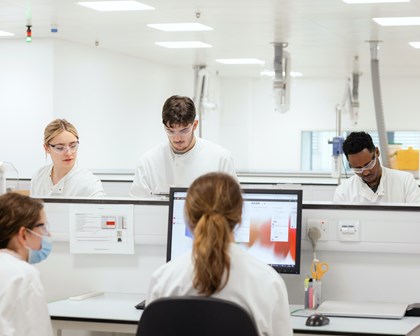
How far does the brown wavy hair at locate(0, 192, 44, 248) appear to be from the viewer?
96.7 inches

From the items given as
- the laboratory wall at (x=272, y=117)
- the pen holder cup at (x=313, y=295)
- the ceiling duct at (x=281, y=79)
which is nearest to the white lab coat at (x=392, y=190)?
the pen holder cup at (x=313, y=295)

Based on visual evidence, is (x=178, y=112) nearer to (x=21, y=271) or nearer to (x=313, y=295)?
(x=313, y=295)

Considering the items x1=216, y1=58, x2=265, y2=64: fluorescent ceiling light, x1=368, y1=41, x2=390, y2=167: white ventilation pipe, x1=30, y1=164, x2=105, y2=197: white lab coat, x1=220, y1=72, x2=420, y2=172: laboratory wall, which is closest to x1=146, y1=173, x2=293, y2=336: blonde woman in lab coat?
x1=30, y1=164, x2=105, y2=197: white lab coat

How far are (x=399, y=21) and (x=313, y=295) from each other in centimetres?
582

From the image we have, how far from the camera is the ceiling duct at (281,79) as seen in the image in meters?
9.38

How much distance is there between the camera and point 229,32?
29.9ft

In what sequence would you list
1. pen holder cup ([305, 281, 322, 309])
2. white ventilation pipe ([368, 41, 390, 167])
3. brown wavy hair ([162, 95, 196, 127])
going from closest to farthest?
pen holder cup ([305, 281, 322, 309]), brown wavy hair ([162, 95, 196, 127]), white ventilation pipe ([368, 41, 390, 167])

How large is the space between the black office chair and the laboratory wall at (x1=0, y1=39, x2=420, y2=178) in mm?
6421

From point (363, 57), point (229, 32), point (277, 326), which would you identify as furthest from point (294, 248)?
point (363, 57)

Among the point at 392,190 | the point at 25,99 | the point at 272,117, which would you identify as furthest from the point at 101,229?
the point at 272,117

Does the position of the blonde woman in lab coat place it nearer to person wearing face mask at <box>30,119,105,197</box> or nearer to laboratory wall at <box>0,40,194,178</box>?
person wearing face mask at <box>30,119,105,197</box>

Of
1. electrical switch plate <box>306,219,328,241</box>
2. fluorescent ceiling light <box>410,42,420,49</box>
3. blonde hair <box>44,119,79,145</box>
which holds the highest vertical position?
fluorescent ceiling light <box>410,42,420,49</box>

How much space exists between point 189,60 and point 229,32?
2.95 m

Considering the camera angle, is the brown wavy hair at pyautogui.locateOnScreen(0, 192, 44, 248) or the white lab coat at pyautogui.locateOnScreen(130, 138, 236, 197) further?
the white lab coat at pyautogui.locateOnScreen(130, 138, 236, 197)
